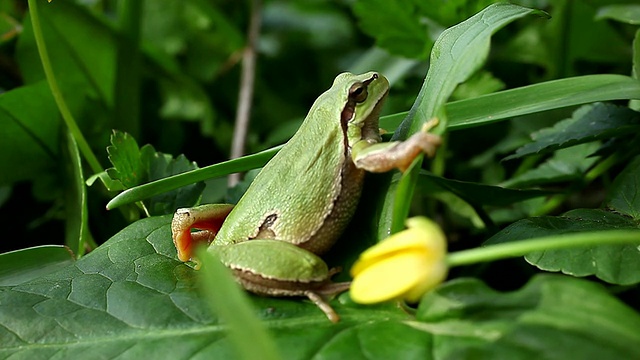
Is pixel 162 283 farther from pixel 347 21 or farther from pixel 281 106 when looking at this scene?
pixel 347 21

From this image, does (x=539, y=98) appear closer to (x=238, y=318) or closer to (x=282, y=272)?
(x=282, y=272)

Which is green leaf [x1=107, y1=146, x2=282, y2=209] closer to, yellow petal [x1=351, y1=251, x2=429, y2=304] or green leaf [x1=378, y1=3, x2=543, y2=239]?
green leaf [x1=378, y1=3, x2=543, y2=239]

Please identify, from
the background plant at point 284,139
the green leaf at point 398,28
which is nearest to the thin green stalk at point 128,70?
the background plant at point 284,139

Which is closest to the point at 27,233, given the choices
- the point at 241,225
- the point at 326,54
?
the point at 241,225

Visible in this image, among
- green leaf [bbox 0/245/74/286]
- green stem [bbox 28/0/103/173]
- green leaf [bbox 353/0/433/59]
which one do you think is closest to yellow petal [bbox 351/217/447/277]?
green leaf [bbox 0/245/74/286]

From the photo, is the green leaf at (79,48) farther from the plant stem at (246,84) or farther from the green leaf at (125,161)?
the green leaf at (125,161)

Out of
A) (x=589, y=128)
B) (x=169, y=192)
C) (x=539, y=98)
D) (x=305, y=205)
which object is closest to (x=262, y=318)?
(x=305, y=205)
